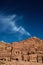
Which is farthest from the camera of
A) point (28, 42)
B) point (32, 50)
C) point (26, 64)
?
point (28, 42)

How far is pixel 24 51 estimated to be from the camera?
53719 mm

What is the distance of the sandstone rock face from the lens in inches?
2017

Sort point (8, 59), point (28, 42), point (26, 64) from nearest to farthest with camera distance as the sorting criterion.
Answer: point (26, 64) → point (8, 59) → point (28, 42)

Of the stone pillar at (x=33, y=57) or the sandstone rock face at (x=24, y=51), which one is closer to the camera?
the stone pillar at (x=33, y=57)

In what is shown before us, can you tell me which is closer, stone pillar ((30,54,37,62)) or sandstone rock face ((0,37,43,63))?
stone pillar ((30,54,37,62))

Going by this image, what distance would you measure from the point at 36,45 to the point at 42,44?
1.77 m

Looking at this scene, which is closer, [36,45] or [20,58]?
[20,58]

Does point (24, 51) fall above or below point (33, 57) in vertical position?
above

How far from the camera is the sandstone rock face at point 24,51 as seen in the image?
51.2m

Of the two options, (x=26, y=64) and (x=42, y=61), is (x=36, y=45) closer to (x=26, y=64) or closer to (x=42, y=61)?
(x=42, y=61)

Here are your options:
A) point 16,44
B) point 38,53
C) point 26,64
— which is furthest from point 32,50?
point 26,64

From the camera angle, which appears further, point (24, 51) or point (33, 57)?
point (24, 51)

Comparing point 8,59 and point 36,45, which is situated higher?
point 36,45

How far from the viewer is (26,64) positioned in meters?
45.7
